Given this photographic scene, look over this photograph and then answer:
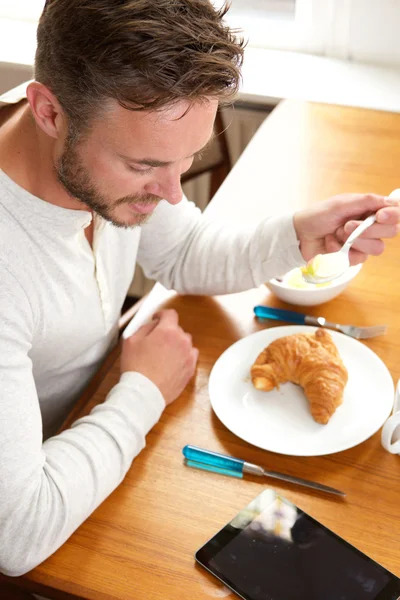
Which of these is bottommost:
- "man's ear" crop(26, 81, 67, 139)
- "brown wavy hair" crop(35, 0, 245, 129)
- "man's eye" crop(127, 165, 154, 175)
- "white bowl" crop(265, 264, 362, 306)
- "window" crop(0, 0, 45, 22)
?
"window" crop(0, 0, 45, 22)

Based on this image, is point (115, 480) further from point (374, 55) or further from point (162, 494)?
point (374, 55)

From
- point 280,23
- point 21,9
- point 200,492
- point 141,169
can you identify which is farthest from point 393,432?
point 21,9

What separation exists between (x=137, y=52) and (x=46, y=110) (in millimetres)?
182

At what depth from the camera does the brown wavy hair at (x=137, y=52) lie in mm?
820

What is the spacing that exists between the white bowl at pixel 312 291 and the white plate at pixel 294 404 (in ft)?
0.22

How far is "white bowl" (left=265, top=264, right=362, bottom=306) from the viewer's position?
119cm

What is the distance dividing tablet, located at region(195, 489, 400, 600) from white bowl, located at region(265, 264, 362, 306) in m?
0.39

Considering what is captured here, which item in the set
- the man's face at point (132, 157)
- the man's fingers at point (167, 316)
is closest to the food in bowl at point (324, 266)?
the man's fingers at point (167, 316)

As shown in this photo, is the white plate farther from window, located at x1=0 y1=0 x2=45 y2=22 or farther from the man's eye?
window, located at x1=0 y1=0 x2=45 y2=22

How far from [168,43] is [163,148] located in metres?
0.13

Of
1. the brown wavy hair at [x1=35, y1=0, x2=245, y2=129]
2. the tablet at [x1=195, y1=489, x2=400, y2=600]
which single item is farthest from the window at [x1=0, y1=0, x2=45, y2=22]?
the tablet at [x1=195, y1=489, x2=400, y2=600]

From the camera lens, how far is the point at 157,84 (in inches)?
32.9

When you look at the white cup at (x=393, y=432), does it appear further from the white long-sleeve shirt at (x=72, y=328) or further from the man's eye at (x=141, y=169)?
the man's eye at (x=141, y=169)

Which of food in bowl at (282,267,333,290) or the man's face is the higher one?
the man's face
